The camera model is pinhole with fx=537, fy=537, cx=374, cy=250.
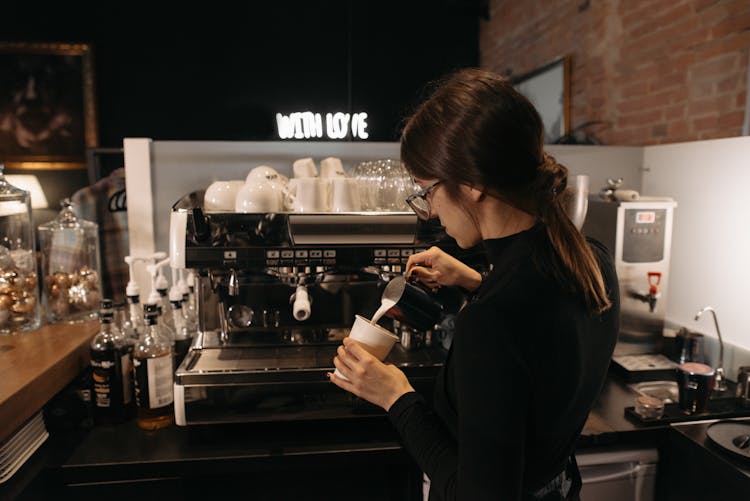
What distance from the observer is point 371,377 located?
3.25ft

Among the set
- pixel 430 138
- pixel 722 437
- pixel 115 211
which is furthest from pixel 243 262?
pixel 722 437

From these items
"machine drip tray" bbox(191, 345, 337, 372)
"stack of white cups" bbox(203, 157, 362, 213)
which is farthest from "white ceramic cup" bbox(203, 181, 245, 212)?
"machine drip tray" bbox(191, 345, 337, 372)

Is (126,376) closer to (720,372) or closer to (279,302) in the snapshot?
(279,302)

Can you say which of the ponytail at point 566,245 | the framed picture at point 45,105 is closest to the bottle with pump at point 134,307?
the ponytail at point 566,245

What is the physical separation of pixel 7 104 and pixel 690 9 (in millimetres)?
4403

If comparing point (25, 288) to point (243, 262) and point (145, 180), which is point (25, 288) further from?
point (243, 262)

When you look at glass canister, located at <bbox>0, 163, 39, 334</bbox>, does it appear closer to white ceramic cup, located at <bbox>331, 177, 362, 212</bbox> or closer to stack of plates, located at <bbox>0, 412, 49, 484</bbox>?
stack of plates, located at <bbox>0, 412, 49, 484</bbox>

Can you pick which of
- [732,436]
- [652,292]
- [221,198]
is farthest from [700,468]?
[221,198]

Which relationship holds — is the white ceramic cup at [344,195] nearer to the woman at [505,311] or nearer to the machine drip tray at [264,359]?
the machine drip tray at [264,359]

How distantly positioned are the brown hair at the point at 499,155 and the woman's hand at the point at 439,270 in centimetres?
51

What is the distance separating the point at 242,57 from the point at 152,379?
11.2 ft

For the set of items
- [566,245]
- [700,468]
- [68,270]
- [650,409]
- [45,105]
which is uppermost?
[45,105]

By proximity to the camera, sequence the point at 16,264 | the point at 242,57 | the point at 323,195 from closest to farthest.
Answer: the point at 323,195 < the point at 16,264 < the point at 242,57

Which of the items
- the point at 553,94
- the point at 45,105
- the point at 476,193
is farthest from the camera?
the point at 45,105
